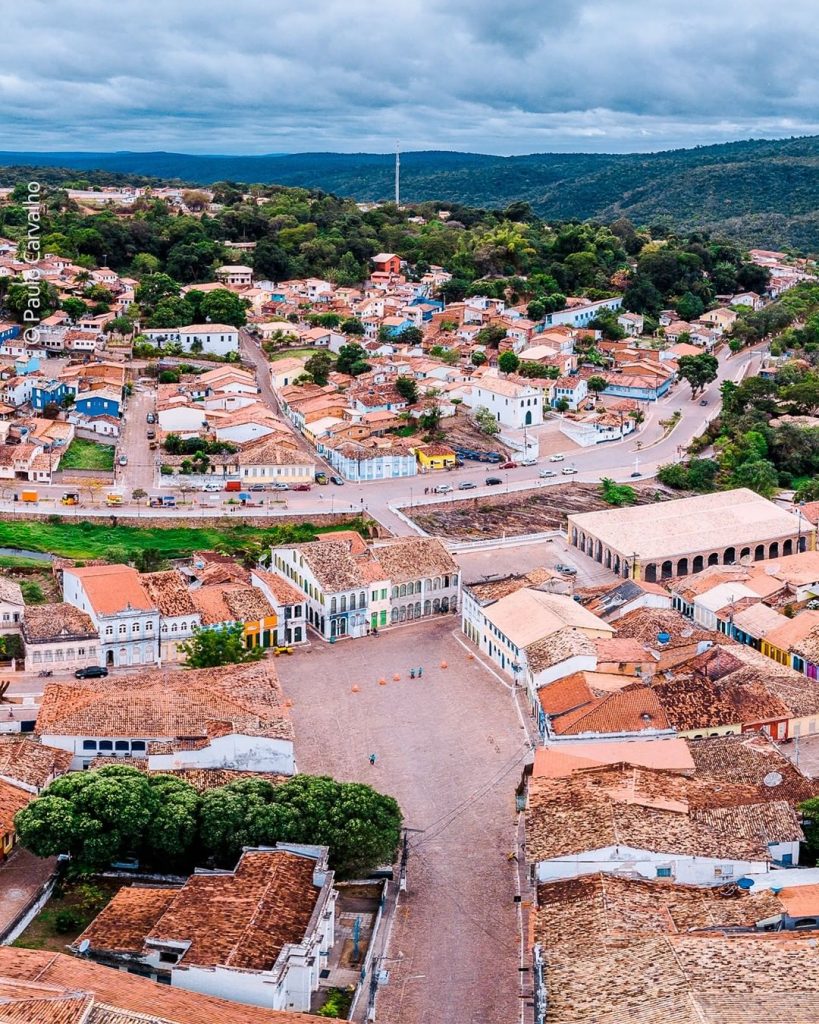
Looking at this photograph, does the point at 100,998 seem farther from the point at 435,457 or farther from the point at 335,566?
the point at 435,457

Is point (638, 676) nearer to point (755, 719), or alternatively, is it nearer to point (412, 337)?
point (755, 719)

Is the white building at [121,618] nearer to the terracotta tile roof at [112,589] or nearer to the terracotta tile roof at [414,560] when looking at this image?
the terracotta tile roof at [112,589]

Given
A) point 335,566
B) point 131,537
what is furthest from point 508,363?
point 335,566

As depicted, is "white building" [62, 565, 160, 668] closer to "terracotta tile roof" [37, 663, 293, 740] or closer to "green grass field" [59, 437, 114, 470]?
"terracotta tile roof" [37, 663, 293, 740]

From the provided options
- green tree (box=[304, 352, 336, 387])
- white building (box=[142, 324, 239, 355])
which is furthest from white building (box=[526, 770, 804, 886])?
white building (box=[142, 324, 239, 355])

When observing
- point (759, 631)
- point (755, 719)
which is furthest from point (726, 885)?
point (759, 631)

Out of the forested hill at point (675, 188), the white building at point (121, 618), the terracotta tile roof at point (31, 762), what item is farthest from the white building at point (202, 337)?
the forested hill at point (675, 188)

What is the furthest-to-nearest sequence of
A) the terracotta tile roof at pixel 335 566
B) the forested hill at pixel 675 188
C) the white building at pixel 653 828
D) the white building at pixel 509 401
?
the forested hill at pixel 675 188 → the white building at pixel 509 401 → the terracotta tile roof at pixel 335 566 → the white building at pixel 653 828
